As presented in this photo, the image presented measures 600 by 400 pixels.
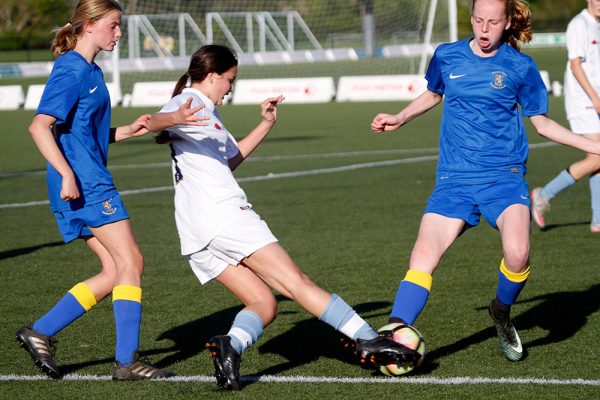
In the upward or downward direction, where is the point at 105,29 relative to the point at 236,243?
upward

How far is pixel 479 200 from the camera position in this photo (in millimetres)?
5324

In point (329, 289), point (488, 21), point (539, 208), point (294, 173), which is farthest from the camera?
point (294, 173)

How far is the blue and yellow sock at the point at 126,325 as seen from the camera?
5180 millimetres

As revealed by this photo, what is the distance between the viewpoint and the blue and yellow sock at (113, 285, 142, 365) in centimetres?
518

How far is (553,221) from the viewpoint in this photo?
10312 mm

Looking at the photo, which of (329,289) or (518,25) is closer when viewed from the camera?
(518,25)

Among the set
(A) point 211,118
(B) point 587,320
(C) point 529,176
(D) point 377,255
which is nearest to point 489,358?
(B) point 587,320

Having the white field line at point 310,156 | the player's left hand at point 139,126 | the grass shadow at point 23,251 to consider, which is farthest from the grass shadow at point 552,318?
the white field line at point 310,156

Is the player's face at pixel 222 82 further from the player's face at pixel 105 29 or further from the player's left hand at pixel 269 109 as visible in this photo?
the player's face at pixel 105 29

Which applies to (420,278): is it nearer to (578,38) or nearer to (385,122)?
(385,122)

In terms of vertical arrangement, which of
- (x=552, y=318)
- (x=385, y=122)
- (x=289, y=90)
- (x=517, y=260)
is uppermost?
(x=385, y=122)

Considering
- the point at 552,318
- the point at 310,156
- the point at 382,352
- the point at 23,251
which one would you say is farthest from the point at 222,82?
the point at 310,156

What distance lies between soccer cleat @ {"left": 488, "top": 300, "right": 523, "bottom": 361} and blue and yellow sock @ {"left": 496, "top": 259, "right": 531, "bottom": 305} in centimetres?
12

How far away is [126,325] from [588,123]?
228 inches
